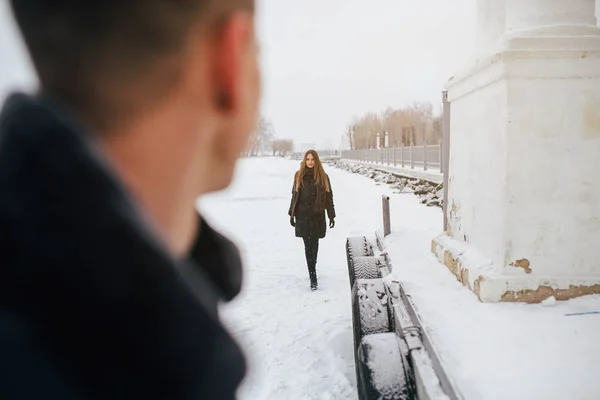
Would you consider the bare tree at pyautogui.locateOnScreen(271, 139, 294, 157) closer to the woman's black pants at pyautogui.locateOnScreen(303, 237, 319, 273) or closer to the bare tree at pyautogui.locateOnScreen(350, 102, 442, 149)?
the bare tree at pyautogui.locateOnScreen(350, 102, 442, 149)

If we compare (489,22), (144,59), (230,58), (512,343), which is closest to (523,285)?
(512,343)

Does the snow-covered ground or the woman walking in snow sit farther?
the woman walking in snow

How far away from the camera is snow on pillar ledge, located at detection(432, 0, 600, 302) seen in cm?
256

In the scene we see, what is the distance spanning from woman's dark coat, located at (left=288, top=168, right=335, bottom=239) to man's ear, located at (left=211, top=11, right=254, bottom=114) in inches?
200

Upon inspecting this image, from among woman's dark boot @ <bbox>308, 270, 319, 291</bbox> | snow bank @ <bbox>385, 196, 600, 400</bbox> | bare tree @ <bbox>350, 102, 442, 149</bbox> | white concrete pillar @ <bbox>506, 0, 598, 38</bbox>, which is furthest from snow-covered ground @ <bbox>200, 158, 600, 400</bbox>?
bare tree @ <bbox>350, 102, 442, 149</bbox>

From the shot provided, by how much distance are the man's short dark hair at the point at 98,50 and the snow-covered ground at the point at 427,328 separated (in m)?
0.27

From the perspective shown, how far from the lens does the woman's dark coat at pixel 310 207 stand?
5.77 m

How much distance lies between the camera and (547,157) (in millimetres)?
2609

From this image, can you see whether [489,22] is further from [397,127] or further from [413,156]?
[397,127]

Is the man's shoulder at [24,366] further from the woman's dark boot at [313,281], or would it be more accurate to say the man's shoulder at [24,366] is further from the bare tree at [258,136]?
the woman's dark boot at [313,281]

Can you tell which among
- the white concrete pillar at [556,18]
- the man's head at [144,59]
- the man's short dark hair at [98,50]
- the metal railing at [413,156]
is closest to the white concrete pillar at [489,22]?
the white concrete pillar at [556,18]

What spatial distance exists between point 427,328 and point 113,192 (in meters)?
2.25

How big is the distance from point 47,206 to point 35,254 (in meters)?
0.05

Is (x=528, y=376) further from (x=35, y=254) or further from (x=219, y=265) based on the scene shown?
(x=35, y=254)
